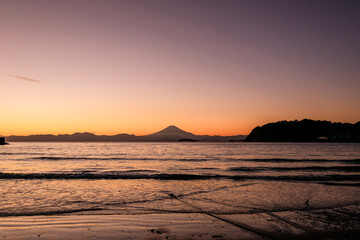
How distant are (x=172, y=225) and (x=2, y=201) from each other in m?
8.42

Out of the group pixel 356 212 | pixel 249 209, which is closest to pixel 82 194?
pixel 249 209

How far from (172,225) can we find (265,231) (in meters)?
2.66

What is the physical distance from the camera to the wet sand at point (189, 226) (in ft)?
22.1

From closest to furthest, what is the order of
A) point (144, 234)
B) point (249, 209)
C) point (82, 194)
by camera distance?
point (144, 234), point (249, 209), point (82, 194)

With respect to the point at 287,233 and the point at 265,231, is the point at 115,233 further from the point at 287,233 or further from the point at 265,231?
the point at 287,233

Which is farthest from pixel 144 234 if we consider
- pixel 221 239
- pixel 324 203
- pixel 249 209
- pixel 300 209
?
pixel 324 203

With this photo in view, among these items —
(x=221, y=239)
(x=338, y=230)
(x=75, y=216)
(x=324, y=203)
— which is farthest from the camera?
(x=324, y=203)

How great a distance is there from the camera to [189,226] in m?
7.55

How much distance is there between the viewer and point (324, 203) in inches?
443

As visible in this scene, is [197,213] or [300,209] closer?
[197,213]

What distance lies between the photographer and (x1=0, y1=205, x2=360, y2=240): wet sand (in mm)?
6727

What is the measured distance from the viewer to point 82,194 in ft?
43.2

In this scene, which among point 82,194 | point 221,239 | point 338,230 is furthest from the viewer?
point 82,194

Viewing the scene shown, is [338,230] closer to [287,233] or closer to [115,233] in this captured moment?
[287,233]
